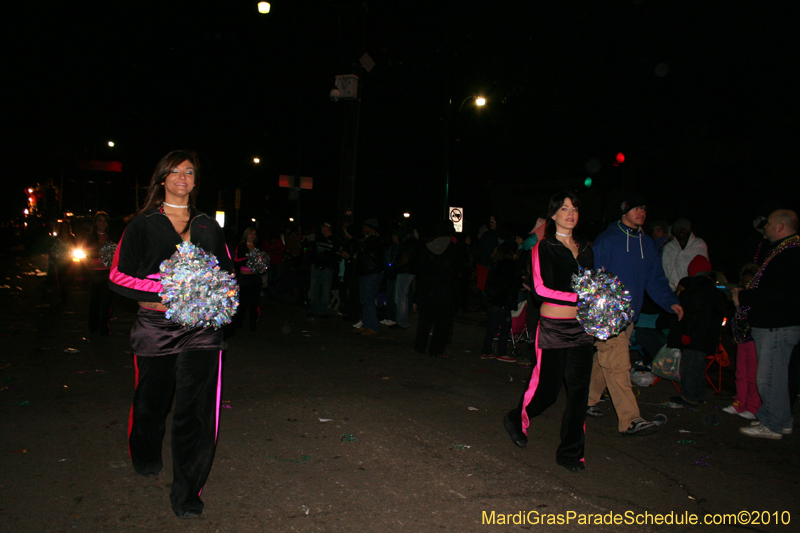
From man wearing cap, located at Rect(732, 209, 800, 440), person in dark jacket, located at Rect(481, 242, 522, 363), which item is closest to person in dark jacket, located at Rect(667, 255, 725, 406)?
man wearing cap, located at Rect(732, 209, 800, 440)

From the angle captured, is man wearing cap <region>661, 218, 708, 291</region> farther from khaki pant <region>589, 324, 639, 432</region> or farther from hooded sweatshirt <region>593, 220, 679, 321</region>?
khaki pant <region>589, 324, 639, 432</region>

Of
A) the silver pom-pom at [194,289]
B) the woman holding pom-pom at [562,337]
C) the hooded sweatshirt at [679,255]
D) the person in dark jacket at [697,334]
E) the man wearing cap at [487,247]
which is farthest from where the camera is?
the man wearing cap at [487,247]

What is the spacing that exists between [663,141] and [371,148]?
17.5m

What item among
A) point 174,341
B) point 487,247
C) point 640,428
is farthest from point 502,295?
point 174,341

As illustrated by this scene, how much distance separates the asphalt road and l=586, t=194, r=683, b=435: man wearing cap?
0.27 metres

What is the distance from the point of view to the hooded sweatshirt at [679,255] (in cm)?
823

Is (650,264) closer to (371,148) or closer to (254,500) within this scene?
(254,500)

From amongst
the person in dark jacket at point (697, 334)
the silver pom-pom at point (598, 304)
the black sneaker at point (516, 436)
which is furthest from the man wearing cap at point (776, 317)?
the black sneaker at point (516, 436)

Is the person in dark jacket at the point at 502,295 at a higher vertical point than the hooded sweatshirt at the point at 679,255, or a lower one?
lower

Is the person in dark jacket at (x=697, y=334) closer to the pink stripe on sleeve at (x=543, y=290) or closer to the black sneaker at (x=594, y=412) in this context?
the black sneaker at (x=594, y=412)

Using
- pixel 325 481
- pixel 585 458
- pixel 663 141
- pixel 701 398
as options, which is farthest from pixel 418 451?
pixel 663 141

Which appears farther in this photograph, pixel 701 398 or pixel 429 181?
pixel 429 181

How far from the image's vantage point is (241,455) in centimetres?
453

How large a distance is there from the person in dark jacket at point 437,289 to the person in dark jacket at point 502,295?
0.62 metres
